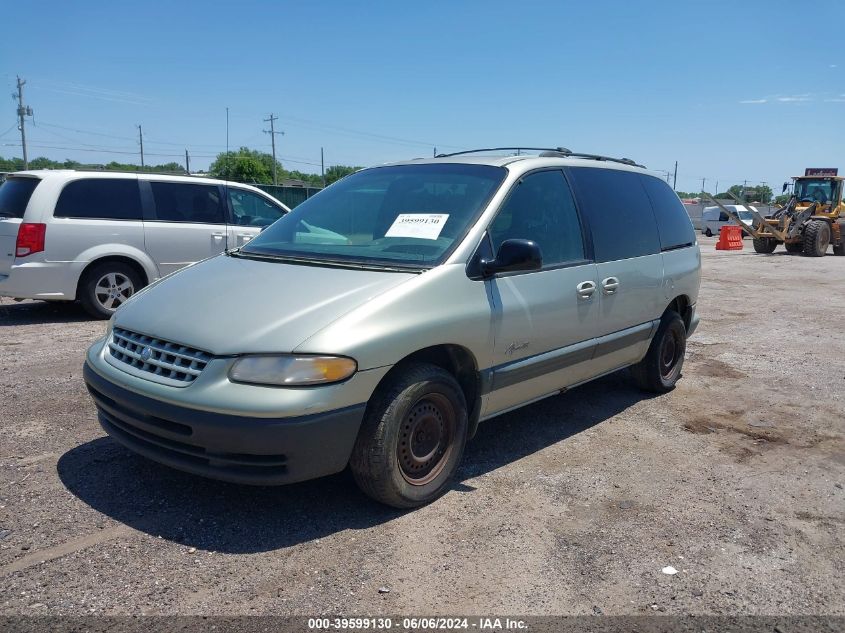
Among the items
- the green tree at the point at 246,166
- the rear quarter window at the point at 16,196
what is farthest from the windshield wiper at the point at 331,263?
the green tree at the point at 246,166

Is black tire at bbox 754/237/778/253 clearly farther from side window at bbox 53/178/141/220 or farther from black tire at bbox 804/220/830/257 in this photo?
side window at bbox 53/178/141/220

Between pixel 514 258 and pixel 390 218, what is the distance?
0.88 m

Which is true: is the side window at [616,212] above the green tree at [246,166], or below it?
below

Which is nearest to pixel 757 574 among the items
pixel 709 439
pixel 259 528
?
pixel 709 439

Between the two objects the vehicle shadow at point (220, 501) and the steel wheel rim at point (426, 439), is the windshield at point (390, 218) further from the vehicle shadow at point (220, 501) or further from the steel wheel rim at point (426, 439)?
the vehicle shadow at point (220, 501)

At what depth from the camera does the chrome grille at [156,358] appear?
321 centimetres

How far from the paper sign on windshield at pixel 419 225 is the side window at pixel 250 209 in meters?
5.67

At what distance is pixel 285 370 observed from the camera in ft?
10.2

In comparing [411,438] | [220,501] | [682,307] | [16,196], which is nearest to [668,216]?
[682,307]

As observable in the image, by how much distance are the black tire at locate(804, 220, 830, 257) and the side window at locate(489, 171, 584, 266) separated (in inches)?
794

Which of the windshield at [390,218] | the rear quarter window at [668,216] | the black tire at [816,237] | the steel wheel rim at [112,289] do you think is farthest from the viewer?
the black tire at [816,237]

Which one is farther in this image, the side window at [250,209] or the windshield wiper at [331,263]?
the side window at [250,209]

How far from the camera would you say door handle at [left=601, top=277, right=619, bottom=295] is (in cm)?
477

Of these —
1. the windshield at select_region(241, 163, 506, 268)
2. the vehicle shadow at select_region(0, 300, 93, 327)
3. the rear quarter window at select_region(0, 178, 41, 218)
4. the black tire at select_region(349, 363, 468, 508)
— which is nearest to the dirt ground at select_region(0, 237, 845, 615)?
the black tire at select_region(349, 363, 468, 508)
